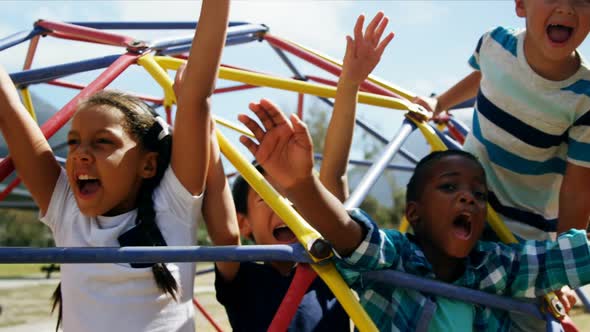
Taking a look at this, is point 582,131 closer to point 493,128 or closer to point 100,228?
point 493,128

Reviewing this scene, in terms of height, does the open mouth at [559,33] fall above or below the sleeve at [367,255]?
above

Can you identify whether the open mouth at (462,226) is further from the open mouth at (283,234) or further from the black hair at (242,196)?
the black hair at (242,196)

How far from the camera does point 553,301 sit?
158 cm

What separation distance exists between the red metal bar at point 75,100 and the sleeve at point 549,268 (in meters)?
1.03

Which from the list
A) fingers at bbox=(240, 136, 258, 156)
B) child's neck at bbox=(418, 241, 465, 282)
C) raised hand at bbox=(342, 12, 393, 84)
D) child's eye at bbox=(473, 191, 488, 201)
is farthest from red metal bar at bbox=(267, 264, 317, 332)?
raised hand at bbox=(342, 12, 393, 84)

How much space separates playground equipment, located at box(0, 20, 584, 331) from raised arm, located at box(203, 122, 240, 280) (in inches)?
1.7

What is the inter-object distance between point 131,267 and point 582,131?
111 cm

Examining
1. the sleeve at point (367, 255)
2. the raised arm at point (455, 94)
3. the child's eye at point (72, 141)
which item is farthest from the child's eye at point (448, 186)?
the child's eye at point (72, 141)

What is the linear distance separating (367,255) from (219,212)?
41 cm

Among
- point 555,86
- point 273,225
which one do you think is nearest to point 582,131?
point 555,86

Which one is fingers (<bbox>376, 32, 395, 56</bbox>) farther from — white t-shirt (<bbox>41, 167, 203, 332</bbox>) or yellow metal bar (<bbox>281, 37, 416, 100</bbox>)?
yellow metal bar (<bbox>281, 37, 416, 100</bbox>)

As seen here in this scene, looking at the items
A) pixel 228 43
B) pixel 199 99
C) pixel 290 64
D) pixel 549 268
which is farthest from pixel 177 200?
pixel 290 64

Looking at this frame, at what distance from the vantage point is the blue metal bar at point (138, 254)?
1238 millimetres

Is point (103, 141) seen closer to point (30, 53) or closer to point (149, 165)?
point (149, 165)
